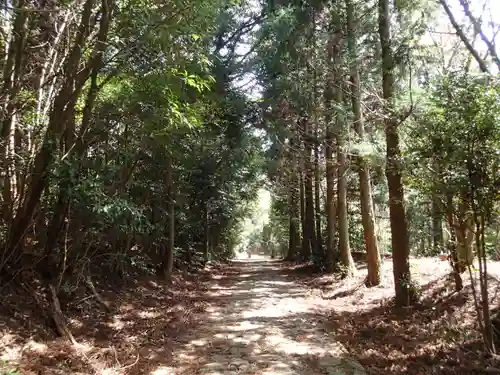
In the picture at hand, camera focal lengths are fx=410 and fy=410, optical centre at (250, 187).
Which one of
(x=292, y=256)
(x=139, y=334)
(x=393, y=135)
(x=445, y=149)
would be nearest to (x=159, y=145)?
(x=139, y=334)

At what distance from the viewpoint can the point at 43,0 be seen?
22.7ft

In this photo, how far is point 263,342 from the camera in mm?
6633

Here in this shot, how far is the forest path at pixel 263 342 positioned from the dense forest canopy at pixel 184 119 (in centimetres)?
187

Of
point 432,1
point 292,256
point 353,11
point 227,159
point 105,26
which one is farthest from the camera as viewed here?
point 292,256

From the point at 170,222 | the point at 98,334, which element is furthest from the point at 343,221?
the point at 98,334

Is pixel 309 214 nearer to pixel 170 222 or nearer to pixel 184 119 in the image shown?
pixel 170 222

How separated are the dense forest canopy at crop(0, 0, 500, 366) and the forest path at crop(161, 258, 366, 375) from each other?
1.87m

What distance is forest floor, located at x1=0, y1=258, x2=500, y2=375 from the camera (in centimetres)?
529

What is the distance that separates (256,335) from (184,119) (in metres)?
4.08

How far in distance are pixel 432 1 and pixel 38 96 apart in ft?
26.5

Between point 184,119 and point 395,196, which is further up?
point 184,119

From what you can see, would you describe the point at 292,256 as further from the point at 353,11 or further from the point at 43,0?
the point at 43,0

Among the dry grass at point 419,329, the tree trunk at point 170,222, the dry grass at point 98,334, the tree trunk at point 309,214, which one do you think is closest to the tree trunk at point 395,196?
the dry grass at point 419,329

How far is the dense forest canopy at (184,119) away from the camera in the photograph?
17.3 ft
